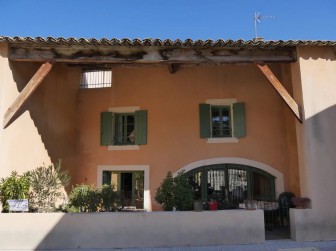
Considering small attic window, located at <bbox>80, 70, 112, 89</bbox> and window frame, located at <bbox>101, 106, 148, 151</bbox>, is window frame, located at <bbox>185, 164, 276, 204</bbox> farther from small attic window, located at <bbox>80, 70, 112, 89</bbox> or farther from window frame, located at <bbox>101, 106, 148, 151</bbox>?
small attic window, located at <bbox>80, 70, 112, 89</bbox>

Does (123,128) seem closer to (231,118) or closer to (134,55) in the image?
(231,118)

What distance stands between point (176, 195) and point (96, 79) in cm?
584

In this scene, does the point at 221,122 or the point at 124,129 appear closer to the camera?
the point at 221,122

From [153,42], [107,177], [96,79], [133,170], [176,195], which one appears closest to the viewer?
[153,42]

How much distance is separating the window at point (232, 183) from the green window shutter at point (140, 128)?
210cm

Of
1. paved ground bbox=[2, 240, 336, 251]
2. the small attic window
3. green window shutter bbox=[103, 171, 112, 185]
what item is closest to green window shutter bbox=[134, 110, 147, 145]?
green window shutter bbox=[103, 171, 112, 185]

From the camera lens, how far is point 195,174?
34.5 feet

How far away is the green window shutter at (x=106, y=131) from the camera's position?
36.0 ft

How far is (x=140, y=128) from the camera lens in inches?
427

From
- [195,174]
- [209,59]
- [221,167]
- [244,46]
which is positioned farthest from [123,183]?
[244,46]

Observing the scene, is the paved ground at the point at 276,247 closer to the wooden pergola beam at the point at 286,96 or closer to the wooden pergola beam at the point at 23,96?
the wooden pergola beam at the point at 286,96

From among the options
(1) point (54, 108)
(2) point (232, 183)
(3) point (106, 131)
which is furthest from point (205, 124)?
(1) point (54, 108)

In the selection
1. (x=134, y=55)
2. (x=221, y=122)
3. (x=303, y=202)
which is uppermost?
(x=134, y=55)

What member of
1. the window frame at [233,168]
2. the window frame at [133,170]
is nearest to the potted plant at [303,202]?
the window frame at [233,168]
